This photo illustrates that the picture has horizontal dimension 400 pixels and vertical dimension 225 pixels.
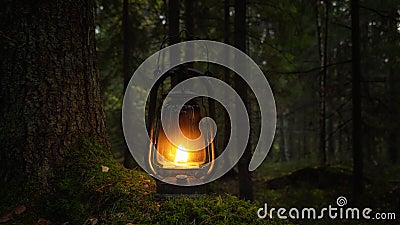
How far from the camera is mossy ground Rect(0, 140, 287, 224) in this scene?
9.37 feet

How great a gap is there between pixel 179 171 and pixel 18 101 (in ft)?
4.90

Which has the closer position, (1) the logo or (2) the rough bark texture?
(2) the rough bark texture

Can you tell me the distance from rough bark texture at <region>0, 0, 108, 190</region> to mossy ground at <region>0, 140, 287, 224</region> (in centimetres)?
13

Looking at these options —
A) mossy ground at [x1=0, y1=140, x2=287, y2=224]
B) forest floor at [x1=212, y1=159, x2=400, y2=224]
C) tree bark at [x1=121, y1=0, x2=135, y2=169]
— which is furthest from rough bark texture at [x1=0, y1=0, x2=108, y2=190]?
tree bark at [x1=121, y1=0, x2=135, y2=169]

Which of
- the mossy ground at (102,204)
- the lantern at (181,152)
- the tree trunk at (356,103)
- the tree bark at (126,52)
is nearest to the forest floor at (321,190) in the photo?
the tree trunk at (356,103)

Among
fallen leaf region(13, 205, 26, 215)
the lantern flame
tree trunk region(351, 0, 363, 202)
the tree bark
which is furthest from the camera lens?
the tree bark

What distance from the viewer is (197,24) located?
9602 mm

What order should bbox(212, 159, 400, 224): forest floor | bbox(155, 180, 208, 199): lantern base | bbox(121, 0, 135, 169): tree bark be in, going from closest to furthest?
bbox(155, 180, 208, 199): lantern base, bbox(212, 159, 400, 224): forest floor, bbox(121, 0, 135, 169): tree bark

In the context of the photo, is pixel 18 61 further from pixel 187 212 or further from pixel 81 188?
pixel 187 212

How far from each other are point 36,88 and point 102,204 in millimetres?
1137

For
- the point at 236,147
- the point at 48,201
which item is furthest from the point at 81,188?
the point at 236,147

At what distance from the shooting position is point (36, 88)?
314 cm

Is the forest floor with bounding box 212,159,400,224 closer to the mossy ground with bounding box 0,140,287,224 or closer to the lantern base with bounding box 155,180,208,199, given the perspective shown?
the lantern base with bounding box 155,180,208,199

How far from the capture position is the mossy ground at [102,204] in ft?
9.37
